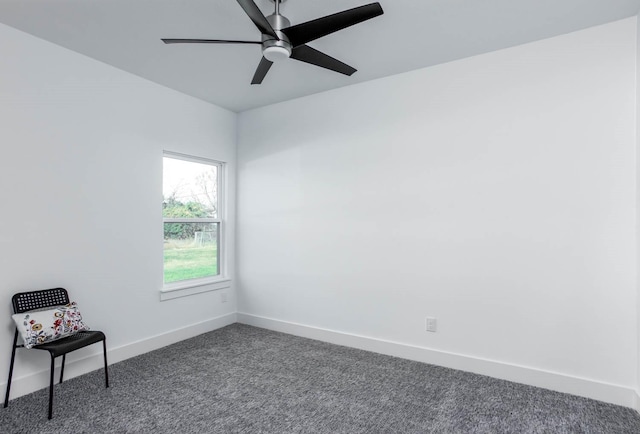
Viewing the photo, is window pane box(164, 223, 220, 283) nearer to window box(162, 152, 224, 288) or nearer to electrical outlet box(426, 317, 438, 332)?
window box(162, 152, 224, 288)

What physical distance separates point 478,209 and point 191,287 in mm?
2984

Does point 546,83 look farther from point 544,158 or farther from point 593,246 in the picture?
point 593,246

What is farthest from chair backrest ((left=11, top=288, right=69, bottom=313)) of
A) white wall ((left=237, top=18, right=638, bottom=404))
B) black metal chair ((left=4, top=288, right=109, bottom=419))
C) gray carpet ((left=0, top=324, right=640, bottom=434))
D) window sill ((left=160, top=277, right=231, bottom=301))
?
white wall ((left=237, top=18, right=638, bottom=404))

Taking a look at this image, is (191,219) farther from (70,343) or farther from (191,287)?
(70,343)

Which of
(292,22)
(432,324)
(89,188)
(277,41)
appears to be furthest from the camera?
(432,324)

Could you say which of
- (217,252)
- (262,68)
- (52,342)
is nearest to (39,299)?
(52,342)

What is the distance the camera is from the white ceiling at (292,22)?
2.32 metres

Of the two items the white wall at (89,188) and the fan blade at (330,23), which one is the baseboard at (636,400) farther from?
the white wall at (89,188)

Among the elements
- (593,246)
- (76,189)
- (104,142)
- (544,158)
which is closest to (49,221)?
(76,189)

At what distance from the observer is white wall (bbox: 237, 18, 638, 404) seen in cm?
256

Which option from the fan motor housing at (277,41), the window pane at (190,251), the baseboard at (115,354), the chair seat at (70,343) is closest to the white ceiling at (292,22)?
the fan motor housing at (277,41)

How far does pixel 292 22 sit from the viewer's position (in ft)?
8.21

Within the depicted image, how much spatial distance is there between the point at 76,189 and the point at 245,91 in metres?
1.83

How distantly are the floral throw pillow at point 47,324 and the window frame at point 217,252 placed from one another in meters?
1.01
